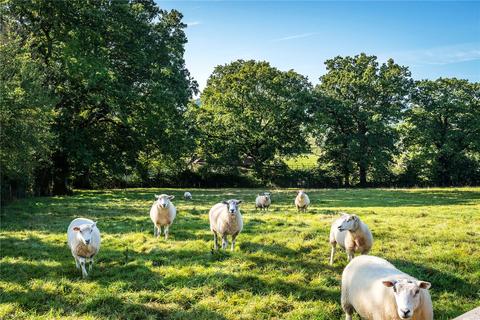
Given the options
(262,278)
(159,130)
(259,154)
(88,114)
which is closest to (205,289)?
(262,278)

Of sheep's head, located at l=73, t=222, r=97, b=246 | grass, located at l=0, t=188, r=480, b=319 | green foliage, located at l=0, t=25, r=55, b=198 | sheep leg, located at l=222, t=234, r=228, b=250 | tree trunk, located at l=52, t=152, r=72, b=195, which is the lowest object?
grass, located at l=0, t=188, r=480, b=319

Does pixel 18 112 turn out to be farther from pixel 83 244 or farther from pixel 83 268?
pixel 83 268

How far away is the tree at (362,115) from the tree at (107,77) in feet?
66.9

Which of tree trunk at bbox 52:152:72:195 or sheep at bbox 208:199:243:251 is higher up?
tree trunk at bbox 52:152:72:195

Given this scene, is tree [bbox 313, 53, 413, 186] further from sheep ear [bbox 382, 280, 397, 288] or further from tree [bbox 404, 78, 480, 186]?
sheep ear [bbox 382, 280, 397, 288]

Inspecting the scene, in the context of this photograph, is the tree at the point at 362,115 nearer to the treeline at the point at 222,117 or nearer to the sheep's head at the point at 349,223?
the treeline at the point at 222,117

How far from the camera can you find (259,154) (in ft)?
160

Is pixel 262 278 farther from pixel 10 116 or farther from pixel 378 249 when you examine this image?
pixel 10 116

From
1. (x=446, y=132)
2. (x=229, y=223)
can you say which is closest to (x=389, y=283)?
(x=229, y=223)

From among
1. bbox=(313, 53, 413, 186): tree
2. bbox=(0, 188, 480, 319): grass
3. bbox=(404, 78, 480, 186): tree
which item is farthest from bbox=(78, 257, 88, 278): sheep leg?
bbox=(404, 78, 480, 186): tree

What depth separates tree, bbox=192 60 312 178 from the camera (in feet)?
157

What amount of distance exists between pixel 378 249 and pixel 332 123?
124 ft

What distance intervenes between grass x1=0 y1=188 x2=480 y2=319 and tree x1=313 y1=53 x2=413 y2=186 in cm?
3053

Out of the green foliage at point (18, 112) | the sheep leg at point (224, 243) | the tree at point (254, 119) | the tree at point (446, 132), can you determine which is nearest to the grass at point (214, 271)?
the sheep leg at point (224, 243)
